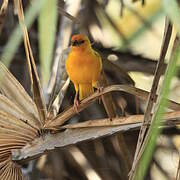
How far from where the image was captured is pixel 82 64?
1907 mm

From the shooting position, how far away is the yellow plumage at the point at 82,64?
6.07 feet

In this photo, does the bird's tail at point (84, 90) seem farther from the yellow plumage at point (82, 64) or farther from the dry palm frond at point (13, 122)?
the dry palm frond at point (13, 122)

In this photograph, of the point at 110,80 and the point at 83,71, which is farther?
the point at 110,80

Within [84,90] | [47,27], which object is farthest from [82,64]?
[47,27]

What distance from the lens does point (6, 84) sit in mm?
1478

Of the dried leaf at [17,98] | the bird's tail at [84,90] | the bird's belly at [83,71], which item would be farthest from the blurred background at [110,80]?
the dried leaf at [17,98]

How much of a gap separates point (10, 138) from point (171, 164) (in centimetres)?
108

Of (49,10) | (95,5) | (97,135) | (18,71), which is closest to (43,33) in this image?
(49,10)

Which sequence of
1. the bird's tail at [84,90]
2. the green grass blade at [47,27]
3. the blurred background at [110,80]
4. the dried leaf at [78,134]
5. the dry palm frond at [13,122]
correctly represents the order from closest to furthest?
the green grass blade at [47,27] → the dried leaf at [78,134] → the dry palm frond at [13,122] → the bird's tail at [84,90] → the blurred background at [110,80]

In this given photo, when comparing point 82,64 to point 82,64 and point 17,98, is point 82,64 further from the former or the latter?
point 17,98

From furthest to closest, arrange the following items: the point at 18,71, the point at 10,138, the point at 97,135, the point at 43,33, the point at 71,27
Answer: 1. the point at 18,71
2. the point at 71,27
3. the point at 10,138
4. the point at 97,135
5. the point at 43,33

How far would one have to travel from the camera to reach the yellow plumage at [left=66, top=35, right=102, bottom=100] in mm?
1850

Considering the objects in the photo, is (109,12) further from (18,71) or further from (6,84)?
(6,84)

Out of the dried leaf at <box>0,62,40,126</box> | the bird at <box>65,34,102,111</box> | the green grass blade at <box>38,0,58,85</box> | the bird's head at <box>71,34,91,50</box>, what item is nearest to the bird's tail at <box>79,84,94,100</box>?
the bird at <box>65,34,102,111</box>
